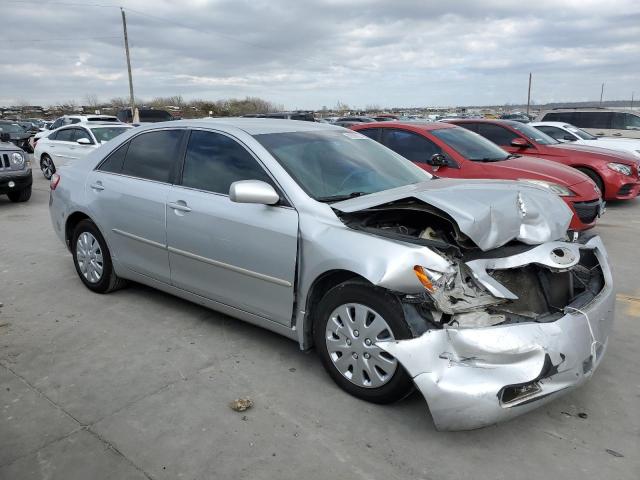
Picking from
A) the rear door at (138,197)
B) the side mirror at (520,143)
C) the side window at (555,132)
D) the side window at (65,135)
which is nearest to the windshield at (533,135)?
the side mirror at (520,143)

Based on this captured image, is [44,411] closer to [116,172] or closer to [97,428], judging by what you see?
[97,428]

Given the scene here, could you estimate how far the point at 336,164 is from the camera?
13.0 feet

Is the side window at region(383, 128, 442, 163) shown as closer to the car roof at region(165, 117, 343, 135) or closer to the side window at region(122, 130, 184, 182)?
the car roof at region(165, 117, 343, 135)

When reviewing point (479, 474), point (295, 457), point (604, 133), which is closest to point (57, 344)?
point (295, 457)

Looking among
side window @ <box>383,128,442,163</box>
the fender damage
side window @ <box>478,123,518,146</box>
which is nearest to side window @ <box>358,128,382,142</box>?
side window @ <box>383,128,442,163</box>

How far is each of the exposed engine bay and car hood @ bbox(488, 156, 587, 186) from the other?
11.8ft

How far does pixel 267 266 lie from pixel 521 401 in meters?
1.73

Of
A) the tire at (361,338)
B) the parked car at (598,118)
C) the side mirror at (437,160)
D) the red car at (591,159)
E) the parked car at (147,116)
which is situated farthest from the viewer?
the parked car at (147,116)

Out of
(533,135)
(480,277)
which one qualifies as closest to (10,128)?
(533,135)

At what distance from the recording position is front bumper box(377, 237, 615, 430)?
2.65m

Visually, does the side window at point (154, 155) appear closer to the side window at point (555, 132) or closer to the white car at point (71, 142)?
the white car at point (71, 142)

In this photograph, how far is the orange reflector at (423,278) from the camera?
2.80m

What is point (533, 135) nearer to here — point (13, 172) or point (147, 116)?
point (13, 172)

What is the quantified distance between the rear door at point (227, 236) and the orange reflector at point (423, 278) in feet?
2.85
